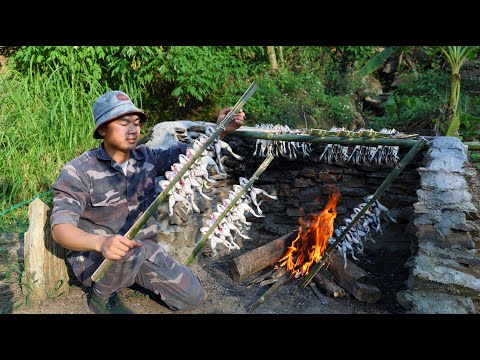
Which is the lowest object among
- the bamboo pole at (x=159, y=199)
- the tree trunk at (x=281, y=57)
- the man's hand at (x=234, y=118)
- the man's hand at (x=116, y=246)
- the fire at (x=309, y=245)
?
the fire at (x=309, y=245)

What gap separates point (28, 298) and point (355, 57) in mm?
7630

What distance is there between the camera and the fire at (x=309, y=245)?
4.03m

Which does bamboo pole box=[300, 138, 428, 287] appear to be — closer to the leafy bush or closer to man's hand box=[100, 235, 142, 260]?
man's hand box=[100, 235, 142, 260]

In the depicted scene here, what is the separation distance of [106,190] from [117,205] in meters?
0.13

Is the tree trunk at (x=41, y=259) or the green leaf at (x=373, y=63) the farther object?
the green leaf at (x=373, y=63)

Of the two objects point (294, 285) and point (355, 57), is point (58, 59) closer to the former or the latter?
point (294, 285)

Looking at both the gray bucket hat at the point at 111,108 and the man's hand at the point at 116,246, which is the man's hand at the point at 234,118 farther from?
the man's hand at the point at 116,246

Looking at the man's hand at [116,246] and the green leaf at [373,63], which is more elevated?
the green leaf at [373,63]

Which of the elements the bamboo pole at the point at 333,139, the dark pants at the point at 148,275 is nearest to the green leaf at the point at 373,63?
the bamboo pole at the point at 333,139

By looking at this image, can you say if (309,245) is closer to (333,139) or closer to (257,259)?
(257,259)

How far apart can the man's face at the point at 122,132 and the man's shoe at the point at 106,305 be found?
41.0 inches
